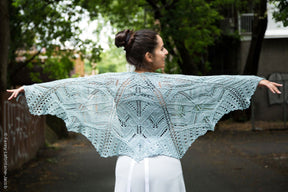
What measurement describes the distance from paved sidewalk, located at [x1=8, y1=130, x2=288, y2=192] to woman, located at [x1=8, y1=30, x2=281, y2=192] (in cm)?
398

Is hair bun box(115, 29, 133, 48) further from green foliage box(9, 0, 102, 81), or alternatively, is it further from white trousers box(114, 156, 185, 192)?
green foliage box(9, 0, 102, 81)

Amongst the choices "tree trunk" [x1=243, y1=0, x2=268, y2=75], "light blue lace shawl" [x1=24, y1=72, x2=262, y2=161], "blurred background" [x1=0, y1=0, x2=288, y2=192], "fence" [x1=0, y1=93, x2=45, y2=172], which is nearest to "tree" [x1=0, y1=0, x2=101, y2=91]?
"blurred background" [x1=0, y1=0, x2=288, y2=192]

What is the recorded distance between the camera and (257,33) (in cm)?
1642

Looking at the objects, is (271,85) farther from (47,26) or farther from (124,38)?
(47,26)

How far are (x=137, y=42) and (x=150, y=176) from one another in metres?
0.86

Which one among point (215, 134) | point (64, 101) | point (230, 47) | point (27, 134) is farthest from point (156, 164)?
point (230, 47)

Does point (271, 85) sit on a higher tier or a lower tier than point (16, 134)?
higher

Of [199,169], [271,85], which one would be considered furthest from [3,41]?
[271,85]

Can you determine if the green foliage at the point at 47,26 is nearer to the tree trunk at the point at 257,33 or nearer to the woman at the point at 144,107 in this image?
the tree trunk at the point at 257,33

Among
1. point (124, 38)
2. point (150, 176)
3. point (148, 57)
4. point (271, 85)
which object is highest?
point (124, 38)

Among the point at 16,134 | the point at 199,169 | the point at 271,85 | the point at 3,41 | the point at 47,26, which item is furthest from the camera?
the point at 47,26

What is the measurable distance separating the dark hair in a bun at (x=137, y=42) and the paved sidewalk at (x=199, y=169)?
4387 millimetres

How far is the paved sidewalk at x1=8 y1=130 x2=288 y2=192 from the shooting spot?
6918mm

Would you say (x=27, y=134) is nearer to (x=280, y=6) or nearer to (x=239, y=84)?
(x=280, y=6)
